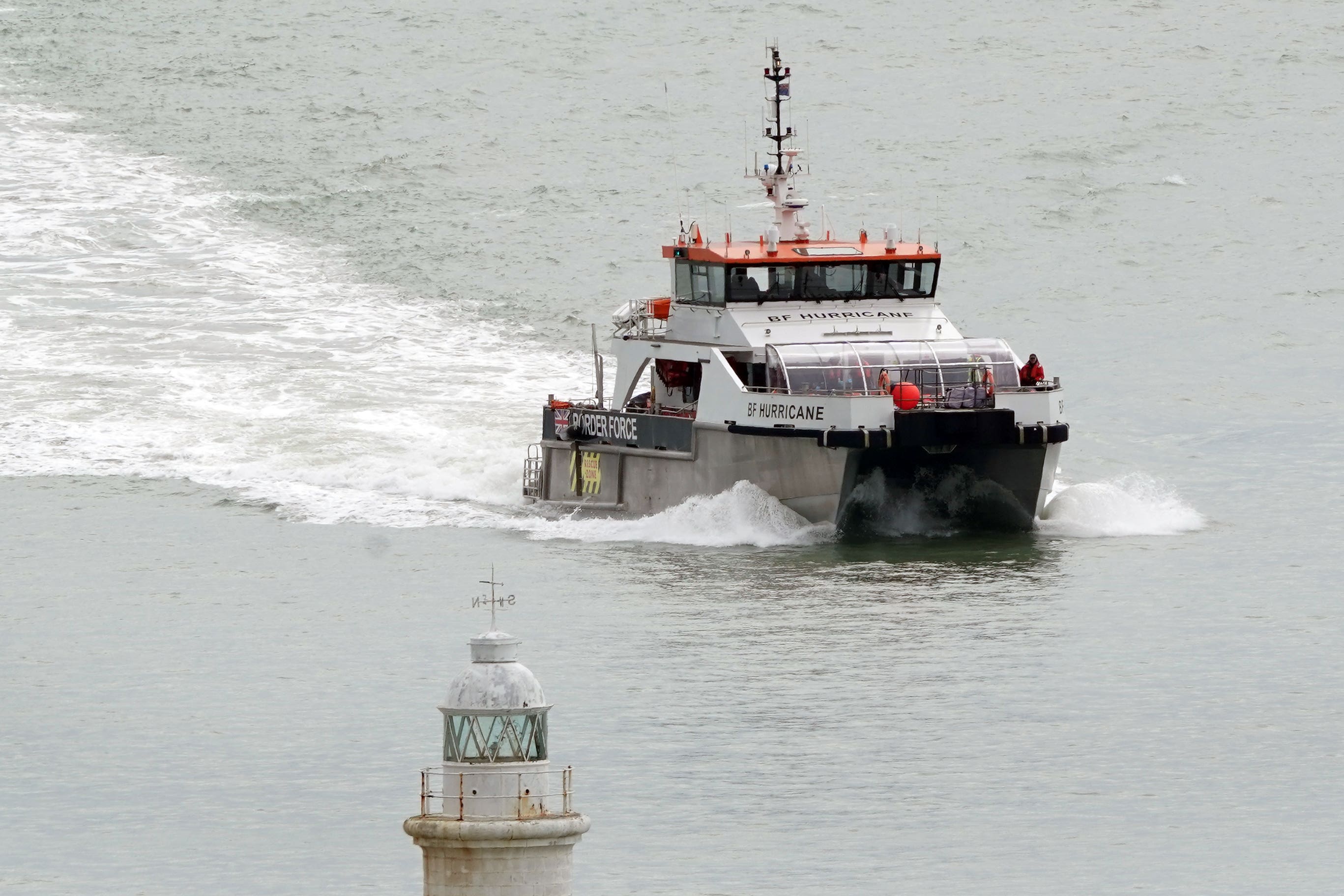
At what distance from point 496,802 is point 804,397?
2152cm

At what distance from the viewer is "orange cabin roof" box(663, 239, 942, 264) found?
38062 mm

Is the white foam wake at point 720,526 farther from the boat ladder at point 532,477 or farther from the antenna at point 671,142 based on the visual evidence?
the antenna at point 671,142

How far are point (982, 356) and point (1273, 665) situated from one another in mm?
10024

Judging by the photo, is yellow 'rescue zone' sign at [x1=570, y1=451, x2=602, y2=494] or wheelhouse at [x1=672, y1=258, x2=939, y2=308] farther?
yellow 'rescue zone' sign at [x1=570, y1=451, x2=602, y2=494]

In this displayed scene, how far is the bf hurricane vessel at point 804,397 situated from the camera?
35281 mm

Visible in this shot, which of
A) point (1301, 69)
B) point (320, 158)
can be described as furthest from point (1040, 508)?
point (1301, 69)

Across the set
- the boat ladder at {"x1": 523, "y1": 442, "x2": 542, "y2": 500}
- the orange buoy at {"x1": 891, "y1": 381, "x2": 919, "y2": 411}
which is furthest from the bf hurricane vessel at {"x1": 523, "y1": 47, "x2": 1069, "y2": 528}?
the boat ladder at {"x1": 523, "y1": 442, "x2": 542, "y2": 500}

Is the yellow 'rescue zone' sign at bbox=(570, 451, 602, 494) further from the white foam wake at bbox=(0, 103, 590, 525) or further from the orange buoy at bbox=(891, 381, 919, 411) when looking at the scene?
the orange buoy at bbox=(891, 381, 919, 411)

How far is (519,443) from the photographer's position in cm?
4428

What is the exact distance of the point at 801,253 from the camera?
126ft

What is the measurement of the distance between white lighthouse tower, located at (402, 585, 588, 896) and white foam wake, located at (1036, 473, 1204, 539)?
2293 cm

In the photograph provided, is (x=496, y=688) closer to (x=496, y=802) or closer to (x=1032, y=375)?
(x=496, y=802)

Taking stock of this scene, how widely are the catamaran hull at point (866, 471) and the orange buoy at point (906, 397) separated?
494mm

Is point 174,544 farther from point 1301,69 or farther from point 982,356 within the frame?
point 1301,69
